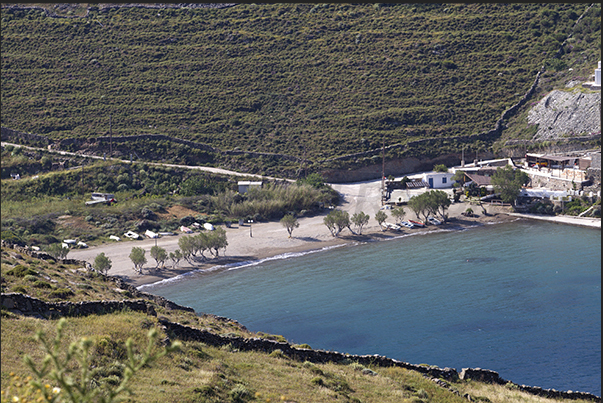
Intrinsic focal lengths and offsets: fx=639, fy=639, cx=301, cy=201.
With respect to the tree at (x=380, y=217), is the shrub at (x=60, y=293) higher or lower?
higher

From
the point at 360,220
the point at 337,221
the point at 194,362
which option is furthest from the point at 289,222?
the point at 194,362

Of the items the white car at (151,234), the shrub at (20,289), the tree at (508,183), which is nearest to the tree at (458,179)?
the tree at (508,183)

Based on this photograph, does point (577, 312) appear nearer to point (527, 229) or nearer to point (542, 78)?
point (527, 229)

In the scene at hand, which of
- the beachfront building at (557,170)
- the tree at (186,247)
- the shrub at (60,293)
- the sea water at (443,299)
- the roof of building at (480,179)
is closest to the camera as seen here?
the shrub at (60,293)

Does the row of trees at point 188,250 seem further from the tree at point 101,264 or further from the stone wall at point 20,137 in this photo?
the stone wall at point 20,137

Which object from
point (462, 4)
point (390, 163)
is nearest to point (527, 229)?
point (390, 163)

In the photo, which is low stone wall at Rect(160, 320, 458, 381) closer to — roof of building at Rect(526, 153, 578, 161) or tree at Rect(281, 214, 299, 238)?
tree at Rect(281, 214, 299, 238)

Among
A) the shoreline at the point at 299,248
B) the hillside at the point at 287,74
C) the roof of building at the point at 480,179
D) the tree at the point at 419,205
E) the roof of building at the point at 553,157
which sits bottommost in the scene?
the shoreline at the point at 299,248

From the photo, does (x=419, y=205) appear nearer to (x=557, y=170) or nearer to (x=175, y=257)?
(x=557, y=170)
